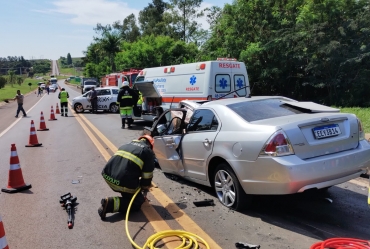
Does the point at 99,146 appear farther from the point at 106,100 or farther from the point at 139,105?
the point at 106,100

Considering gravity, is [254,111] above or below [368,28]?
below

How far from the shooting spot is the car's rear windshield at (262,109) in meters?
4.81

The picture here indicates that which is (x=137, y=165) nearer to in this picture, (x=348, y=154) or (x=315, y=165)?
(x=315, y=165)

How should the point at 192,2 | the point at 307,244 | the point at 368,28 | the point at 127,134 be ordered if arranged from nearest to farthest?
the point at 307,244 → the point at 127,134 → the point at 368,28 → the point at 192,2

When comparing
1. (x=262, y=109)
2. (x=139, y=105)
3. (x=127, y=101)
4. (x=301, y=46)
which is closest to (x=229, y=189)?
(x=262, y=109)

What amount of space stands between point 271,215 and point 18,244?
3.03m

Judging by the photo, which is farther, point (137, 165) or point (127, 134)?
point (127, 134)

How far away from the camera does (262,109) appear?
16.5 feet

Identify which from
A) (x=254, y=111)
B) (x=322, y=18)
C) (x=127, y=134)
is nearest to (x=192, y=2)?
(x=322, y=18)

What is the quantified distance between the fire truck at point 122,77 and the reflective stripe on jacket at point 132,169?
53.3 feet

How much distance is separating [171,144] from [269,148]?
2177mm

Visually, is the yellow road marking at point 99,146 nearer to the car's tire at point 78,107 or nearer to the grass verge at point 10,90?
the car's tire at point 78,107

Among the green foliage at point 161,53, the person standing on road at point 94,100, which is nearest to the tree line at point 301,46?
the person standing on road at point 94,100

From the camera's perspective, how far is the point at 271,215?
461 centimetres
